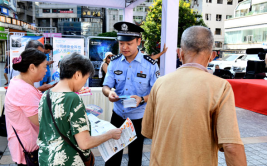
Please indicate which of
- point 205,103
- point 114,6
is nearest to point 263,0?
point 114,6

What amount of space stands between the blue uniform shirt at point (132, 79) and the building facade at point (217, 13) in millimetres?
40478

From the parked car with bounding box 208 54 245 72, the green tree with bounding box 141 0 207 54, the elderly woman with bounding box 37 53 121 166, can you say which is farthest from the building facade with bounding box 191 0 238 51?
the elderly woman with bounding box 37 53 121 166

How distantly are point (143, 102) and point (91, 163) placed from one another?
2.82 feet

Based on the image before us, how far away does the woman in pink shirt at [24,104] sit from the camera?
168 cm

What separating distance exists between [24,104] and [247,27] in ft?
117

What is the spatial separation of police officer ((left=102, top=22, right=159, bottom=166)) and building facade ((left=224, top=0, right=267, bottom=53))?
30110 mm

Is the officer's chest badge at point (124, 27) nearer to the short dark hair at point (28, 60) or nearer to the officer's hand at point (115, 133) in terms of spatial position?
the short dark hair at point (28, 60)

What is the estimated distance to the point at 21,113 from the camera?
173cm

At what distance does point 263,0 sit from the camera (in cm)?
2970

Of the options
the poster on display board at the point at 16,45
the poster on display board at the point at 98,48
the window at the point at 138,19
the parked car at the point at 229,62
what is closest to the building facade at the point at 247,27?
the parked car at the point at 229,62

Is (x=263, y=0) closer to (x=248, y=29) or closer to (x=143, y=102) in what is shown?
(x=248, y=29)

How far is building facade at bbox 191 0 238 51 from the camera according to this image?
3978cm

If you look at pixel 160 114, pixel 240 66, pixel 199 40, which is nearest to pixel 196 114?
pixel 160 114

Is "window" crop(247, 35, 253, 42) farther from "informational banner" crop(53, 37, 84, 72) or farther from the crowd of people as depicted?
the crowd of people
